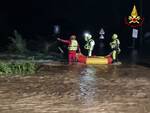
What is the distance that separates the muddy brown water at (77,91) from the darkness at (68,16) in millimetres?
17847

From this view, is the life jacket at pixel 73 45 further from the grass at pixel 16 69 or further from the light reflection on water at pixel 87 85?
the grass at pixel 16 69

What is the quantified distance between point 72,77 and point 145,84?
2851 mm

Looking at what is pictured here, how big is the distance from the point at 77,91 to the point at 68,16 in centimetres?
2620

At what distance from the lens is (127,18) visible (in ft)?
129

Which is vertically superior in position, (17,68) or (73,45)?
(73,45)

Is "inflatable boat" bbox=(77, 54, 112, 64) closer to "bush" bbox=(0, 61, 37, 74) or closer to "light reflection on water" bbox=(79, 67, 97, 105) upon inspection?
"light reflection on water" bbox=(79, 67, 97, 105)

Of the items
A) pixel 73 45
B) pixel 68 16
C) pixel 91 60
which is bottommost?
pixel 91 60

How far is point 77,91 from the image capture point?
1474 cm

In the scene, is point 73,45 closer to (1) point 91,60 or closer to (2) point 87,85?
(1) point 91,60

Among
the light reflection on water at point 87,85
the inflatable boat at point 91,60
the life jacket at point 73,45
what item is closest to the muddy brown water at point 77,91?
the light reflection on water at point 87,85

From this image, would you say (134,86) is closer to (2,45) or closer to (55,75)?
(55,75)

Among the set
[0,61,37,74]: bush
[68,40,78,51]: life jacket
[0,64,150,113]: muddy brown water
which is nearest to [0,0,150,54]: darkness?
[68,40,78,51]: life jacket

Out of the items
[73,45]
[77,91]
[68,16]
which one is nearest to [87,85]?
[77,91]

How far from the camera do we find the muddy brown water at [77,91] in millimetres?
12289
